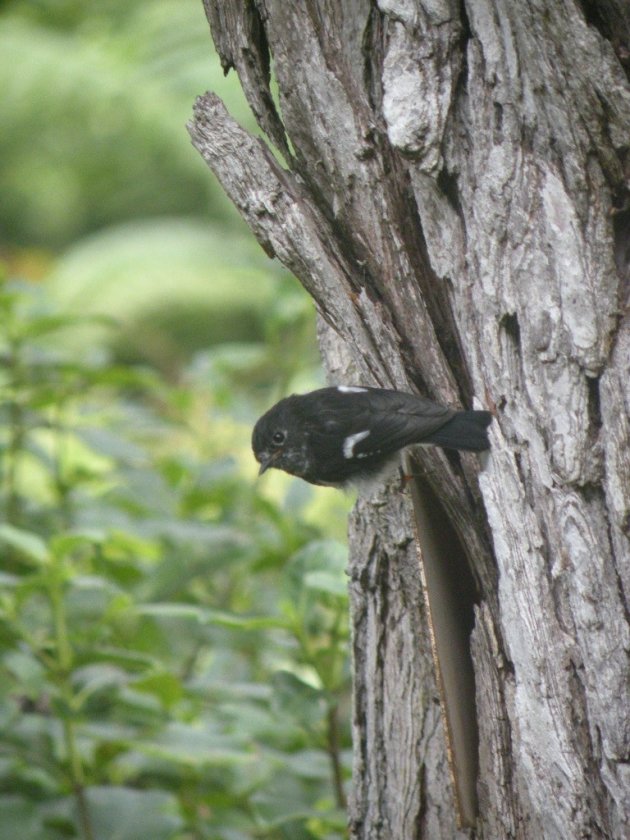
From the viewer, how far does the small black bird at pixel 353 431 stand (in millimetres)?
1652

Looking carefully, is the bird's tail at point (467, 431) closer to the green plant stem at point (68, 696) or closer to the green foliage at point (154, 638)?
the green foliage at point (154, 638)

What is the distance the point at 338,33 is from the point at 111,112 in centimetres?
763

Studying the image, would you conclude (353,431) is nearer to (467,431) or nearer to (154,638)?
(467,431)

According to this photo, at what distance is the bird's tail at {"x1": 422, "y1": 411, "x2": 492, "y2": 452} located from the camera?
1.64 m

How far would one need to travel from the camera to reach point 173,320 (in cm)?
881

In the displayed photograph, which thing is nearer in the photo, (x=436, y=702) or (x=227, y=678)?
(x=436, y=702)

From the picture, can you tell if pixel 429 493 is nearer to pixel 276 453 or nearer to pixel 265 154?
pixel 276 453

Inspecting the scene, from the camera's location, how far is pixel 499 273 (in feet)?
5.24

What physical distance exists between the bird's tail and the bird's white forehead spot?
281 mm

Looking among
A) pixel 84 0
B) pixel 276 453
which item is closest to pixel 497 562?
pixel 276 453

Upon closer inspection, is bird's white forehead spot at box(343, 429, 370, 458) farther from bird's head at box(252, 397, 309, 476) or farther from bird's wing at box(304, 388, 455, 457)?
bird's head at box(252, 397, 309, 476)

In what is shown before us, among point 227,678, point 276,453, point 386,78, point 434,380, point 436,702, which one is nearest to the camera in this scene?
point 386,78

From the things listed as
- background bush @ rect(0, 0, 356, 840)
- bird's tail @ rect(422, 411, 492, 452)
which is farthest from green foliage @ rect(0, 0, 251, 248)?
bird's tail @ rect(422, 411, 492, 452)

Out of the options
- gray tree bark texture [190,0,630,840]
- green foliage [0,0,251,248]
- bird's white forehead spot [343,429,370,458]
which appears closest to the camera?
gray tree bark texture [190,0,630,840]
